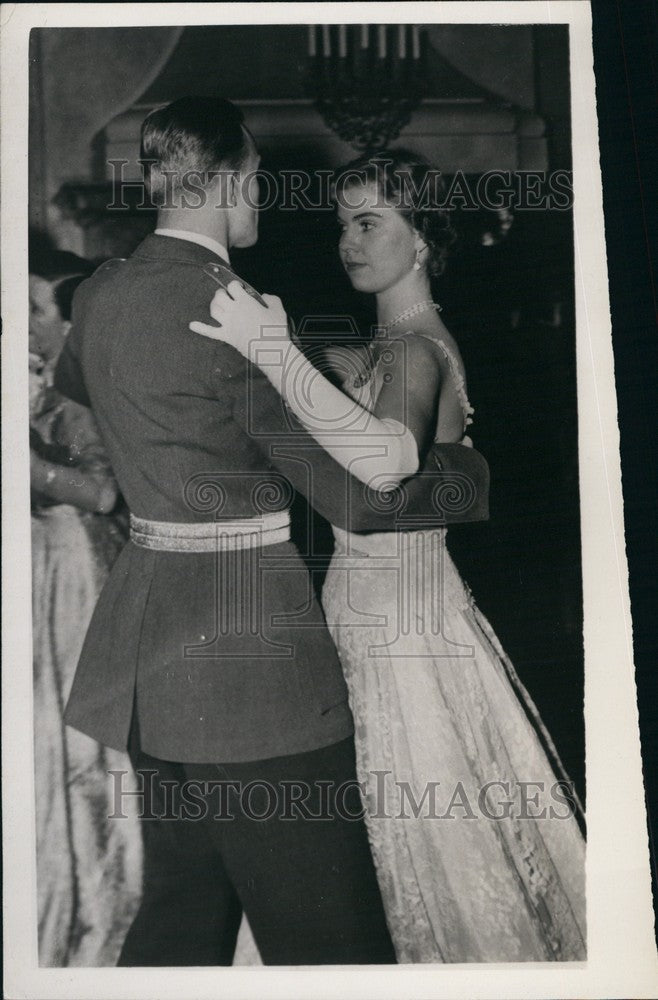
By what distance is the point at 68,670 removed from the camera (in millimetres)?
1486

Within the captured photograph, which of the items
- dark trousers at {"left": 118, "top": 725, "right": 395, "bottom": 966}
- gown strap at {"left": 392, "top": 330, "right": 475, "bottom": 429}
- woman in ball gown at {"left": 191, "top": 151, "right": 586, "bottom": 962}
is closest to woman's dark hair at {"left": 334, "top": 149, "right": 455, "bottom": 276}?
woman in ball gown at {"left": 191, "top": 151, "right": 586, "bottom": 962}

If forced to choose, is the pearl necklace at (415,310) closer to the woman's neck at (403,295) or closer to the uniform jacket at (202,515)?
the woman's neck at (403,295)

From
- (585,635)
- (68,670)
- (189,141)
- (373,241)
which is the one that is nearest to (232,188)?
(189,141)

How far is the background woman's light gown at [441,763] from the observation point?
1.46 meters

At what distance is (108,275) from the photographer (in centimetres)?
146

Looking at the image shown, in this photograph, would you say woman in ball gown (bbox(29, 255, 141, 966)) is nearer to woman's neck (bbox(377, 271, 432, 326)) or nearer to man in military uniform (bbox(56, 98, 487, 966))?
man in military uniform (bbox(56, 98, 487, 966))

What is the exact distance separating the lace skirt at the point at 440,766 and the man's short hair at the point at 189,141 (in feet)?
2.16

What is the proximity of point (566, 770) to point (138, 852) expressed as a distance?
28.2 inches

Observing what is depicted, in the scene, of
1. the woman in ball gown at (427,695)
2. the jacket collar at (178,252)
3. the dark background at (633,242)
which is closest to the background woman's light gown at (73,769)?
the jacket collar at (178,252)

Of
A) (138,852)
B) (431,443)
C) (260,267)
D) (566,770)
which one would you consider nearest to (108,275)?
(260,267)

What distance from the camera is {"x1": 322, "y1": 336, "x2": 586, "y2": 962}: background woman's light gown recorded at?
1459mm

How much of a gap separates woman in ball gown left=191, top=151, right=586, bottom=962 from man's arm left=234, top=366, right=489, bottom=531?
0.02 meters

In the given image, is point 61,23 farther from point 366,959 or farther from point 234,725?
point 366,959

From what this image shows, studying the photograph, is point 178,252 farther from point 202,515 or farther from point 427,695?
point 427,695
